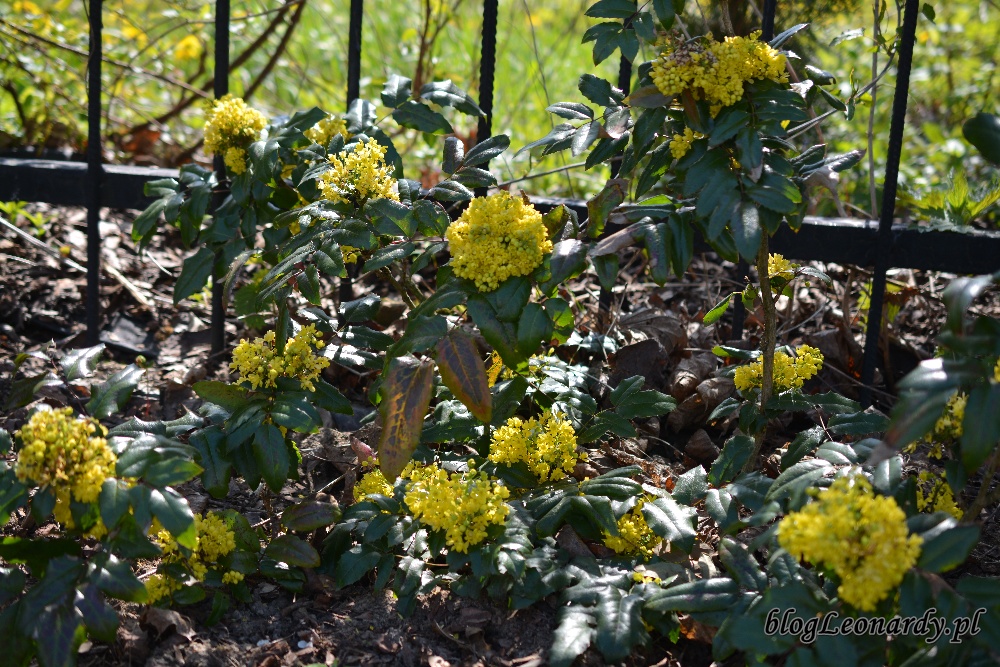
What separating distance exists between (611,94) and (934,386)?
1038mm

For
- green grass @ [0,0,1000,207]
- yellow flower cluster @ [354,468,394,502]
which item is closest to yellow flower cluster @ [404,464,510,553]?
yellow flower cluster @ [354,468,394,502]

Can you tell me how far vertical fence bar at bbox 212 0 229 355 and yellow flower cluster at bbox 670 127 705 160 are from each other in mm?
1322

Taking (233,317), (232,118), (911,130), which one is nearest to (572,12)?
(911,130)

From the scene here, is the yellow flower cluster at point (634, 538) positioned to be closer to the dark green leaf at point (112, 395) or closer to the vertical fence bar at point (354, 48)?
the dark green leaf at point (112, 395)

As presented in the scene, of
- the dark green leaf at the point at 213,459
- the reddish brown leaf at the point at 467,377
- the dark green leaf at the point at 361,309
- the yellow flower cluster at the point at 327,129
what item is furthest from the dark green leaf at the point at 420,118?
the dark green leaf at the point at 213,459

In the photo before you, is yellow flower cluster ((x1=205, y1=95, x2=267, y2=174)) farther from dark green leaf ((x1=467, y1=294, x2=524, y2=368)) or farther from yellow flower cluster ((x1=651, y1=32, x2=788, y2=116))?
yellow flower cluster ((x1=651, y1=32, x2=788, y2=116))

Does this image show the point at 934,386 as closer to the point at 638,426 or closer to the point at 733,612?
the point at 733,612

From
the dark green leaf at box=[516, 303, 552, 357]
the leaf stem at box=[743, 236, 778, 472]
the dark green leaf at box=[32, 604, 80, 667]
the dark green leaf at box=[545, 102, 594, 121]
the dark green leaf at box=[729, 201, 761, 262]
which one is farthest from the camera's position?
the dark green leaf at box=[545, 102, 594, 121]

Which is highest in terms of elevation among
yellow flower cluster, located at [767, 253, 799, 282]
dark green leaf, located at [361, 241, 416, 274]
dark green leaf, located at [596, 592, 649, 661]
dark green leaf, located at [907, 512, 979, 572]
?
yellow flower cluster, located at [767, 253, 799, 282]

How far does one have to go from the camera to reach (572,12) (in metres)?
6.57

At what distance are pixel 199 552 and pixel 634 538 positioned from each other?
0.90m

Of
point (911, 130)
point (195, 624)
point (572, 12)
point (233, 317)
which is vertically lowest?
point (195, 624)

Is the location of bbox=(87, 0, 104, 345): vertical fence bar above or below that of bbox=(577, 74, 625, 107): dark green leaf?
below

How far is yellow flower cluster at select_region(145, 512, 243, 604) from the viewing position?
1.89 meters
